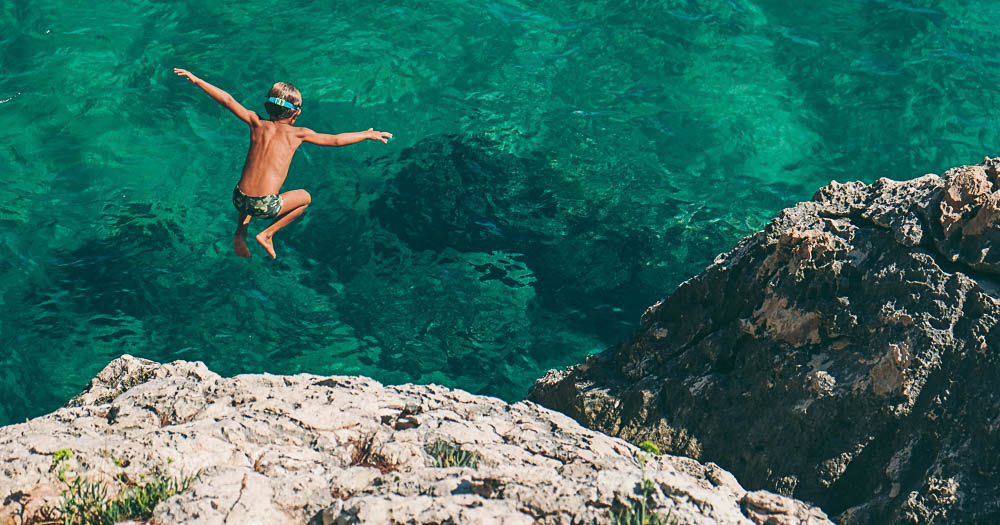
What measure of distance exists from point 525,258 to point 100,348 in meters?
5.35

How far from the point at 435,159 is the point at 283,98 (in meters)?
4.54

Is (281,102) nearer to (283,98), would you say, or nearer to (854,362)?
(283,98)

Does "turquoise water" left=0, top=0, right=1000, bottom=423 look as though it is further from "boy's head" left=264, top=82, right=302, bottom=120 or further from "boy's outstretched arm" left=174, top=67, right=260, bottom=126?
"boy's head" left=264, top=82, right=302, bottom=120

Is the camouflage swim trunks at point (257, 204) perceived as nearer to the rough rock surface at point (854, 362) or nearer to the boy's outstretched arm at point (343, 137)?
the boy's outstretched arm at point (343, 137)

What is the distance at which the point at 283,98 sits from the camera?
7.67 meters

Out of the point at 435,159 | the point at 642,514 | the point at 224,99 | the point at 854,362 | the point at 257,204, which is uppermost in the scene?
the point at 224,99

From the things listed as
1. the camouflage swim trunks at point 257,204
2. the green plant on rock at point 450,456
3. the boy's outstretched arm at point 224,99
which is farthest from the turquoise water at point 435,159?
the green plant on rock at point 450,456

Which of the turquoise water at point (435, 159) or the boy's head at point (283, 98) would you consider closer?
the boy's head at point (283, 98)

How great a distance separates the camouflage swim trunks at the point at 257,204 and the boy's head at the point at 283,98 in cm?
71

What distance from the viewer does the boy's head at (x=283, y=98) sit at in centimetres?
766

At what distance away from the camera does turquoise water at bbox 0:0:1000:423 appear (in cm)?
1121

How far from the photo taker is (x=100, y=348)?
11.2 meters

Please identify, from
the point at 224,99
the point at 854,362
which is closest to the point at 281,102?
the point at 224,99

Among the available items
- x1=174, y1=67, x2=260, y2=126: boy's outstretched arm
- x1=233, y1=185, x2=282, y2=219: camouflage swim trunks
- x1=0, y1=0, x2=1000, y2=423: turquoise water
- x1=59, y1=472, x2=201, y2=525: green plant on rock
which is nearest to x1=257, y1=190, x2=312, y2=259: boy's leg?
x1=233, y1=185, x2=282, y2=219: camouflage swim trunks
